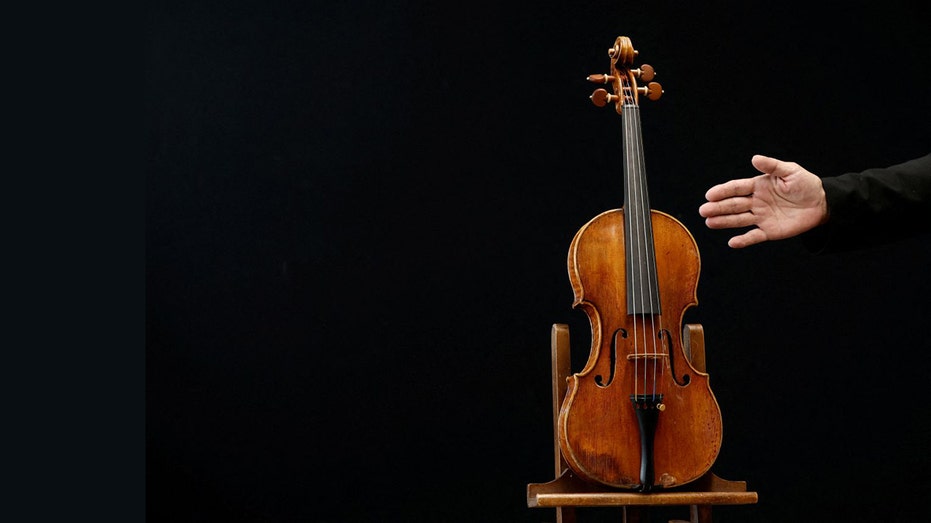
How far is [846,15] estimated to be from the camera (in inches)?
122

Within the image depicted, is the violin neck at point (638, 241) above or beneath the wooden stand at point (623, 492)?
above

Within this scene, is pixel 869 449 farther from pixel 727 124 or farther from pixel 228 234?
pixel 228 234

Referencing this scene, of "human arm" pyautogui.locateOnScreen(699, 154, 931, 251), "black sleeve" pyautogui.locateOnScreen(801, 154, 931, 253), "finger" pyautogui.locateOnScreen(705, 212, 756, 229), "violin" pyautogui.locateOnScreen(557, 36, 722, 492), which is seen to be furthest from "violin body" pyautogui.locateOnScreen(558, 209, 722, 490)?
"black sleeve" pyautogui.locateOnScreen(801, 154, 931, 253)

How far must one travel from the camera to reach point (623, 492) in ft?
6.61

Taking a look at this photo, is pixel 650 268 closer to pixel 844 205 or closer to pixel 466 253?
pixel 844 205

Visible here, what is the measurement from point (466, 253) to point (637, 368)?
1.06 m

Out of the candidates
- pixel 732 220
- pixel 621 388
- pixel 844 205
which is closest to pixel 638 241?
pixel 732 220

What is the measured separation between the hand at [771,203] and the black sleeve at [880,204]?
0.09ft

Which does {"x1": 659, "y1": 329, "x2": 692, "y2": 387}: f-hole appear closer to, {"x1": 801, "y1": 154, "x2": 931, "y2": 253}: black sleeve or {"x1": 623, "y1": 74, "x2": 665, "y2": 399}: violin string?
{"x1": 623, "y1": 74, "x2": 665, "y2": 399}: violin string

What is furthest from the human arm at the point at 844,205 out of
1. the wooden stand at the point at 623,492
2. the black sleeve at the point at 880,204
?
the wooden stand at the point at 623,492

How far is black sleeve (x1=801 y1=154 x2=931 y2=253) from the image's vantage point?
1.83 m

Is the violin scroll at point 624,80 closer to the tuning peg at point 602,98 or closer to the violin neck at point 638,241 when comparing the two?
the tuning peg at point 602,98

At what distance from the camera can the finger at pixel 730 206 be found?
2000 millimetres

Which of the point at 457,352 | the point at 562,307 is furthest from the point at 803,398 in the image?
the point at 457,352
